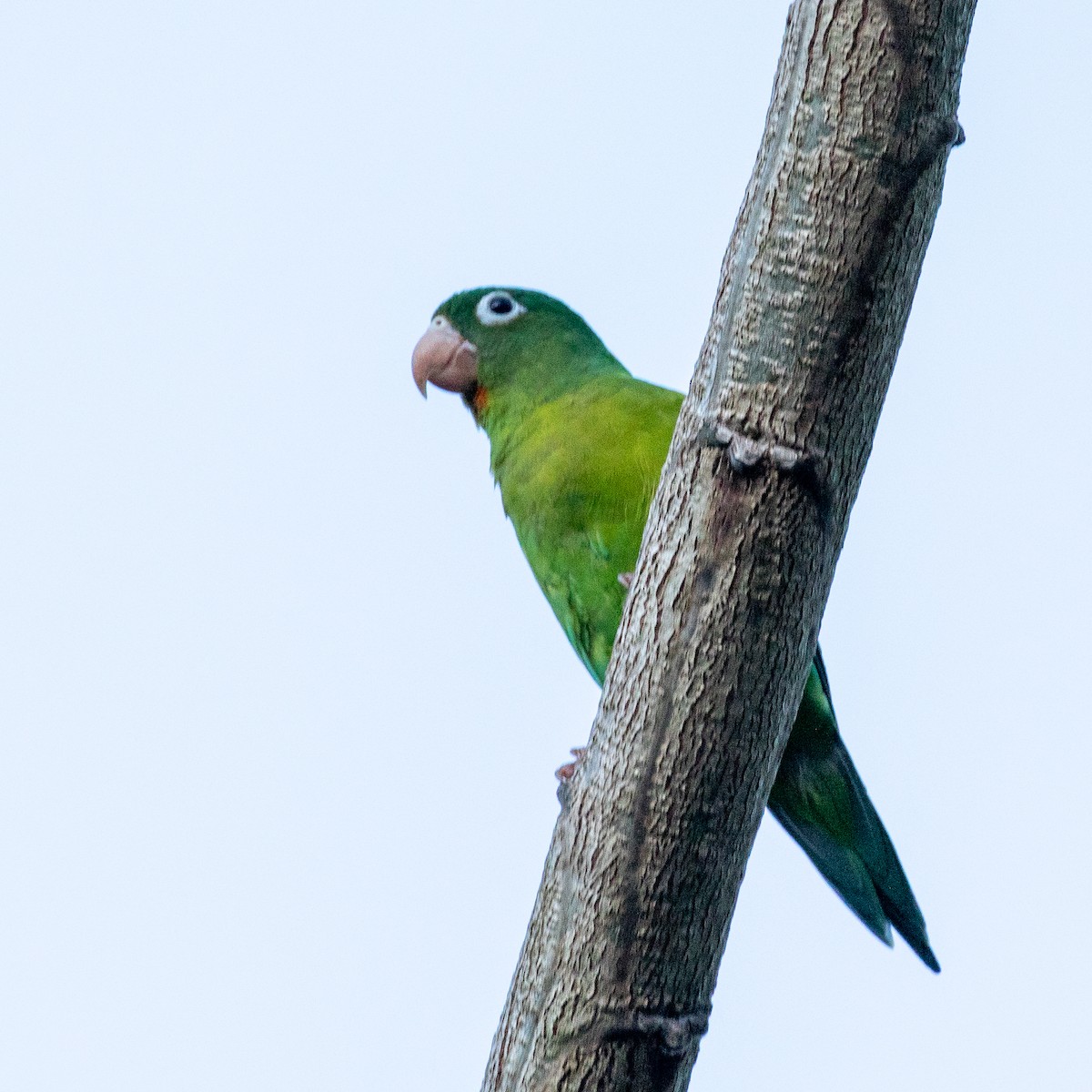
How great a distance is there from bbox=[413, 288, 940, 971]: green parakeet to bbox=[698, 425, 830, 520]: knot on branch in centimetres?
137

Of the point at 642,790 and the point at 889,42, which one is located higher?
the point at 889,42

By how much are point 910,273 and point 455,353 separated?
2492 mm

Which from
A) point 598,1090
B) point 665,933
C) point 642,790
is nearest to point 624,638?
point 642,790

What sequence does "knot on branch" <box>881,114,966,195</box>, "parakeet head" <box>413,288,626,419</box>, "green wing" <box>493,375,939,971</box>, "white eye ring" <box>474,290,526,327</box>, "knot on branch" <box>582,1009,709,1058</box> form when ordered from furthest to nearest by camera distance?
"white eye ring" <box>474,290,526,327</box> → "parakeet head" <box>413,288,626,419</box> → "green wing" <box>493,375,939,971</box> → "knot on branch" <box>582,1009,709,1058</box> → "knot on branch" <box>881,114,966,195</box>

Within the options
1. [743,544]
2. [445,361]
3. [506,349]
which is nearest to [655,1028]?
[743,544]

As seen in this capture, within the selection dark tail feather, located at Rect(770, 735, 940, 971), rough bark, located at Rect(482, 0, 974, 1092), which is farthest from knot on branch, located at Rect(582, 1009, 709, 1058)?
dark tail feather, located at Rect(770, 735, 940, 971)

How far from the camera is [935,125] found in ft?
6.93

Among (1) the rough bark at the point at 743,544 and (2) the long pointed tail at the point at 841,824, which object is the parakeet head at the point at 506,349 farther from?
(1) the rough bark at the point at 743,544

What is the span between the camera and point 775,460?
215cm

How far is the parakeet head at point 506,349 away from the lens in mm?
4234

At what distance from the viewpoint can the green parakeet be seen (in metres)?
3.65

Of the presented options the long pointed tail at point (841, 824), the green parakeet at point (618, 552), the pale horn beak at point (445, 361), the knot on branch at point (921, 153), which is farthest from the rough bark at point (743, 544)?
the pale horn beak at point (445, 361)

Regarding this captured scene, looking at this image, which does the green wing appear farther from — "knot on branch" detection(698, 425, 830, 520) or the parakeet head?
"knot on branch" detection(698, 425, 830, 520)

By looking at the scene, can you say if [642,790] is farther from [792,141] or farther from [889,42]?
[889,42]
